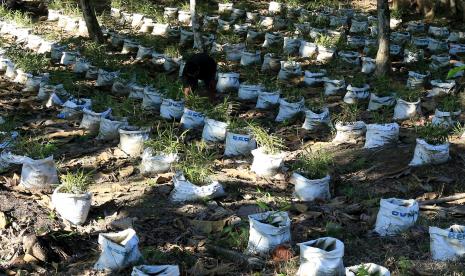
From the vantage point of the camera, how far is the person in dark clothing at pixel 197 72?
834 cm

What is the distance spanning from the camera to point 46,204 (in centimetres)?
574

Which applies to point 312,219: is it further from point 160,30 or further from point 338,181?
point 160,30

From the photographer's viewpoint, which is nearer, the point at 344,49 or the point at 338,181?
the point at 338,181

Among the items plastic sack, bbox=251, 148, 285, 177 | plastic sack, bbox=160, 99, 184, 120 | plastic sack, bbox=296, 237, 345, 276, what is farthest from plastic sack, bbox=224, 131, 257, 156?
plastic sack, bbox=296, 237, 345, 276

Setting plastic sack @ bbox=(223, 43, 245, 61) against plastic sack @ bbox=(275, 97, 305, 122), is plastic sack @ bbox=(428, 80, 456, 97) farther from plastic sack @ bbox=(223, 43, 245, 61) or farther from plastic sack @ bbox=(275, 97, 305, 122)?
plastic sack @ bbox=(223, 43, 245, 61)

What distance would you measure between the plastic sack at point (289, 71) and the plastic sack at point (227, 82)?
→ 2.64 ft

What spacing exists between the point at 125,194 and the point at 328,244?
7.55ft

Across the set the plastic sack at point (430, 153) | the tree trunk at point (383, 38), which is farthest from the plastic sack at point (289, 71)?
the plastic sack at point (430, 153)

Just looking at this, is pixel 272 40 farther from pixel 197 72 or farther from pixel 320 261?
pixel 320 261

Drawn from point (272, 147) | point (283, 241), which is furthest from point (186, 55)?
point (283, 241)

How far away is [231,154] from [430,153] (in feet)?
6.92

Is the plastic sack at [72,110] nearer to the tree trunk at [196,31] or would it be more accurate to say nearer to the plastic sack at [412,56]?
the tree trunk at [196,31]

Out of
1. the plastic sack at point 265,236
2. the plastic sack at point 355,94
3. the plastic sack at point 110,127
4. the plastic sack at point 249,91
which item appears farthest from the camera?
the plastic sack at point 249,91

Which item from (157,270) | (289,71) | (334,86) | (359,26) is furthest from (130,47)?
(157,270)
